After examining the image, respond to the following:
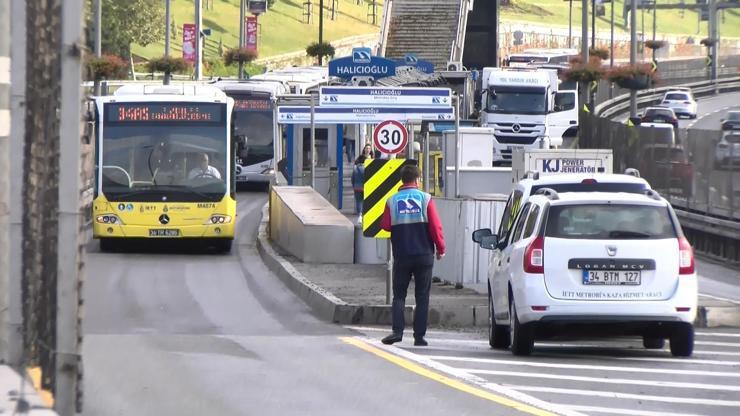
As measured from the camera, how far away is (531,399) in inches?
433

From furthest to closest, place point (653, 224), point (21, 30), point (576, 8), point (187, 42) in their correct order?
point (576, 8) → point (187, 42) → point (653, 224) → point (21, 30)

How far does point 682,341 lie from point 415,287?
2614mm

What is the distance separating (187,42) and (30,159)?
197 feet

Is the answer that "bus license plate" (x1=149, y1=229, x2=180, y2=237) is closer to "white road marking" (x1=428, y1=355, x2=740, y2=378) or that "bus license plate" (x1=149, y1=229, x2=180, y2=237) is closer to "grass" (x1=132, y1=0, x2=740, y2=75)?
"white road marking" (x1=428, y1=355, x2=740, y2=378)

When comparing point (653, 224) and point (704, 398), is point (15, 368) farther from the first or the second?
point (653, 224)

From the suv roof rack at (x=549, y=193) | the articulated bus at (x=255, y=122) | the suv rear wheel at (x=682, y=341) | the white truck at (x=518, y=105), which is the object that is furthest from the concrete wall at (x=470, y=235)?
the white truck at (x=518, y=105)

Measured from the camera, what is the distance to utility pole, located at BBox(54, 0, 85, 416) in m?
5.32

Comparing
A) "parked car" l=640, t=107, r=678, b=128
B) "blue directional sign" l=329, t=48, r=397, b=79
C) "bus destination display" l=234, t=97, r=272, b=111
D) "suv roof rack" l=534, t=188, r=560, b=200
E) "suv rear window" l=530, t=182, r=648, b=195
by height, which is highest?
"parked car" l=640, t=107, r=678, b=128

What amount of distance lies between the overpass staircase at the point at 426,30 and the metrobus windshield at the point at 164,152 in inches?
983

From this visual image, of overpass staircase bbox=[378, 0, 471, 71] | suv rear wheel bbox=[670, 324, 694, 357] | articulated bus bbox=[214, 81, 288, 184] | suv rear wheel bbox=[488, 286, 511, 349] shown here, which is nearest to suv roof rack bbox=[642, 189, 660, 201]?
suv rear wheel bbox=[670, 324, 694, 357]

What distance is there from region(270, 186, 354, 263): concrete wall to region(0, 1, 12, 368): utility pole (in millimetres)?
19858

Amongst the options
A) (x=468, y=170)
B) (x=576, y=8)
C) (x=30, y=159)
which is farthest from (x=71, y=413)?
(x=576, y=8)

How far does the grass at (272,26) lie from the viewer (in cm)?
10862

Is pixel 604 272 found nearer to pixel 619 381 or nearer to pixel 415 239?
pixel 619 381
